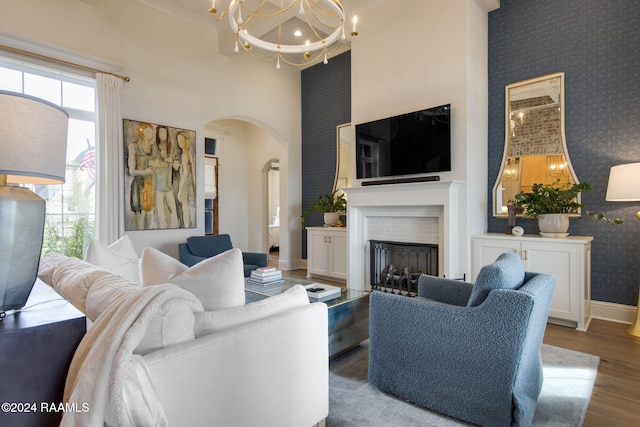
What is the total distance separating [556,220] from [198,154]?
442 centimetres

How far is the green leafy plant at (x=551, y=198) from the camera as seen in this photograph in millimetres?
3324

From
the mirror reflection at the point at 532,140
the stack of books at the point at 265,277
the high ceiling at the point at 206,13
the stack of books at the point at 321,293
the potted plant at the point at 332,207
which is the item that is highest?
the high ceiling at the point at 206,13

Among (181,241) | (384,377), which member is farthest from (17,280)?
(181,241)

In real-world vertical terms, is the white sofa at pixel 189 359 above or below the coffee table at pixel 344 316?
above

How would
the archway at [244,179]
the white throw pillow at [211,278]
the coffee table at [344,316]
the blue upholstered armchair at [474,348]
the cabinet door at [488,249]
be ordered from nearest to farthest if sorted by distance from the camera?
the white throw pillow at [211,278]
the blue upholstered armchair at [474,348]
the coffee table at [344,316]
the cabinet door at [488,249]
the archway at [244,179]

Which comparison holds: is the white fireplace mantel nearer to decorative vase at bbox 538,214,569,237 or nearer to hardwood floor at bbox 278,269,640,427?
decorative vase at bbox 538,214,569,237

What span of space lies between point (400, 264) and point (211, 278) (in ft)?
11.2

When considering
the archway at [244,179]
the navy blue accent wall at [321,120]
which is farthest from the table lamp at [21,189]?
the archway at [244,179]

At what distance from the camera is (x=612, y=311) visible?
341 cm

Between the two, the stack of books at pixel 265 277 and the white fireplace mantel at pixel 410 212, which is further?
the white fireplace mantel at pixel 410 212

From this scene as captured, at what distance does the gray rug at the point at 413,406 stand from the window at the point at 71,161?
3.31 m

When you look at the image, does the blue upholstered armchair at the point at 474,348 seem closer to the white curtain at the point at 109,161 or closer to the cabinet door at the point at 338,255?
the cabinet door at the point at 338,255

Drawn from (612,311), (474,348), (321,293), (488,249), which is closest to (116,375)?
(474,348)

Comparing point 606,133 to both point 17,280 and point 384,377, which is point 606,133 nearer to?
point 384,377
